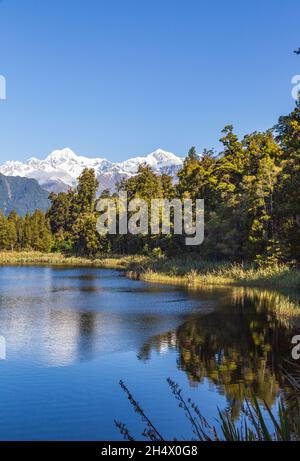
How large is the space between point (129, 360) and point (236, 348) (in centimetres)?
409

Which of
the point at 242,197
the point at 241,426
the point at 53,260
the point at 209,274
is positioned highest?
the point at 242,197

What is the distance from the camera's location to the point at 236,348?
19.3 metres

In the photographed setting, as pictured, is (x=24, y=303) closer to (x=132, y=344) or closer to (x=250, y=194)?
(x=132, y=344)

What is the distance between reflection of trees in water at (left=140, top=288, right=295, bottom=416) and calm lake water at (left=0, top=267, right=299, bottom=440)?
0.03 m

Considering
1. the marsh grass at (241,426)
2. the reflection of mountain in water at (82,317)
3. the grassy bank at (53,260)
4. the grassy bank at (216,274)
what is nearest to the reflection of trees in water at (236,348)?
the reflection of mountain in water at (82,317)

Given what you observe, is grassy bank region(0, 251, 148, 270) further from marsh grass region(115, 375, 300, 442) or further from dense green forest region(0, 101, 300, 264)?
marsh grass region(115, 375, 300, 442)

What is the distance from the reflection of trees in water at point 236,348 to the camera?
14398 mm

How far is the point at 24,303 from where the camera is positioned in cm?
3234

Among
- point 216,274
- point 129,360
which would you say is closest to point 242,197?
point 216,274

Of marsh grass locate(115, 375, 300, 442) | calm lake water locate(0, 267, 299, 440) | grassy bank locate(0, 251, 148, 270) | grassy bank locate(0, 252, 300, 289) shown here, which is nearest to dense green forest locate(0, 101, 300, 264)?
grassy bank locate(0, 252, 300, 289)

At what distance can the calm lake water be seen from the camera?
1208cm

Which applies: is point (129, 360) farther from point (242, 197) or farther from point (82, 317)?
point (242, 197)
